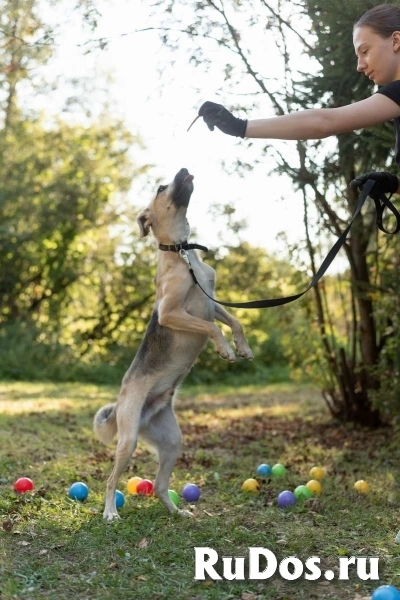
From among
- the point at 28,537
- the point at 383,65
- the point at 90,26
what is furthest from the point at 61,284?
the point at 383,65

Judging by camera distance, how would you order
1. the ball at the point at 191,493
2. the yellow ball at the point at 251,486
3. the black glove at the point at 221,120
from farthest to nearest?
the yellow ball at the point at 251,486 < the ball at the point at 191,493 < the black glove at the point at 221,120

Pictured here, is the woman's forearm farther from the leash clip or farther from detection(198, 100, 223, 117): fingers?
the leash clip

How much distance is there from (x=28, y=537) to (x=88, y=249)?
1285cm

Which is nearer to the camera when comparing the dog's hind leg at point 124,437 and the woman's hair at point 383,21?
the woman's hair at point 383,21

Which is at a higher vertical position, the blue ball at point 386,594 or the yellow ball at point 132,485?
the blue ball at point 386,594

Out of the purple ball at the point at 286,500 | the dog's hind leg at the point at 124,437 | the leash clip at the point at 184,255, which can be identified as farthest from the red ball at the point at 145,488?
the leash clip at the point at 184,255

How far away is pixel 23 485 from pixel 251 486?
163 centimetres

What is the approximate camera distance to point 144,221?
5312 mm

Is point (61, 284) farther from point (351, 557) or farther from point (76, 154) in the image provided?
point (351, 557)

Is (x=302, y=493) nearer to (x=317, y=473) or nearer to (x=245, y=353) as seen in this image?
(x=317, y=473)

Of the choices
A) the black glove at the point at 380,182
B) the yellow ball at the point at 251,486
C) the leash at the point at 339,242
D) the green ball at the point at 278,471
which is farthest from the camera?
the green ball at the point at 278,471

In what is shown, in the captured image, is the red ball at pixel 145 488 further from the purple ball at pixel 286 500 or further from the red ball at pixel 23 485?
the purple ball at pixel 286 500

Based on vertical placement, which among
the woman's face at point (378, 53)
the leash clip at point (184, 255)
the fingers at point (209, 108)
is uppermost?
the woman's face at point (378, 53)

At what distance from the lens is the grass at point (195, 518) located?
3.61 m
